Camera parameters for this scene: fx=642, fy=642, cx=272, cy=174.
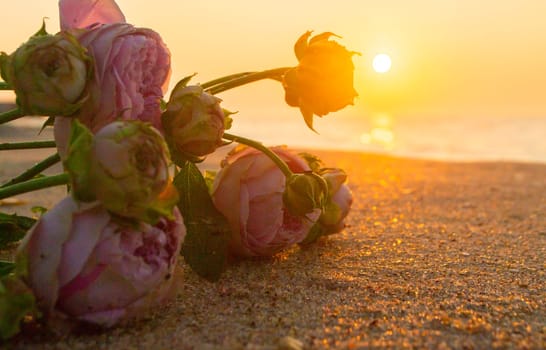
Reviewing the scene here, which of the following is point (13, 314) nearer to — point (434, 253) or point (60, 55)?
point (60, 55)

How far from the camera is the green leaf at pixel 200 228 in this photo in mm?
965

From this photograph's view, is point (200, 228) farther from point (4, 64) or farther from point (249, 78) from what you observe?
point (4, 64)

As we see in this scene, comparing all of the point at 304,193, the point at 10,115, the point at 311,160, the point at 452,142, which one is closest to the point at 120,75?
the point at 10,115

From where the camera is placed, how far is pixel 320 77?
37.1 inches

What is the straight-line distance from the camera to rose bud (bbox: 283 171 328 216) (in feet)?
3.14

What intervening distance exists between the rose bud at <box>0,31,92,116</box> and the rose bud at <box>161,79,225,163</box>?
117 mm

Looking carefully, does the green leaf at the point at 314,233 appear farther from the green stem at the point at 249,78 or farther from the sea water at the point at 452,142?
the sea water at the point at 452,142

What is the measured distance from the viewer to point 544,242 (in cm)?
155

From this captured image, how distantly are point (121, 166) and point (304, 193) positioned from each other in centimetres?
37

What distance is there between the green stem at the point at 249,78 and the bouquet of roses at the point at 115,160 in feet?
0.15

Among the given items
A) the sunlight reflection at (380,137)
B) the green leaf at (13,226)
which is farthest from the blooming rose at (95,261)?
the sunlight reflection at (380,137)

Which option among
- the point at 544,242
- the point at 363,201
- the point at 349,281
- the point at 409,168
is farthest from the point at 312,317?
the point at 409,168

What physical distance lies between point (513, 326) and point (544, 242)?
2.46 feet

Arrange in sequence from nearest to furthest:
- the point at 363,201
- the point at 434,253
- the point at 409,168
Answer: the point at 434,253 < the point at 363,201 < the point at 409,168
